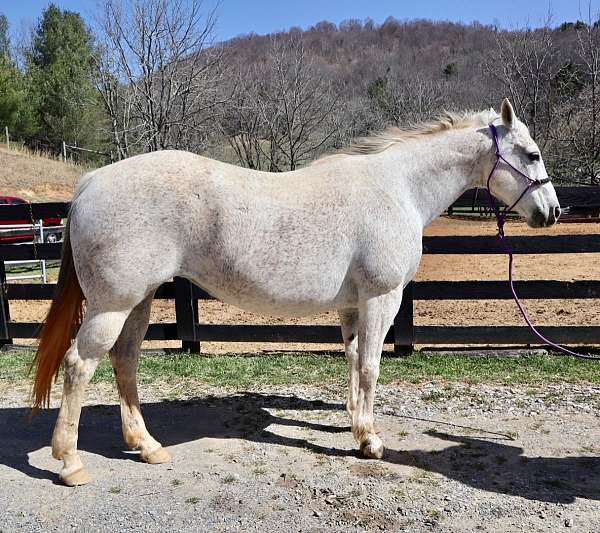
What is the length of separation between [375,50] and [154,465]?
263 ft

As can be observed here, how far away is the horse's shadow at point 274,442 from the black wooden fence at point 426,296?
4.15 feet

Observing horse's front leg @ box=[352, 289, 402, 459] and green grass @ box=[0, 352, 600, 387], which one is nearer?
horse's front leg @ box=[352, 289, 402, 459]

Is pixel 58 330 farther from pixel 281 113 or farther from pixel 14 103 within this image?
pixel 14 103

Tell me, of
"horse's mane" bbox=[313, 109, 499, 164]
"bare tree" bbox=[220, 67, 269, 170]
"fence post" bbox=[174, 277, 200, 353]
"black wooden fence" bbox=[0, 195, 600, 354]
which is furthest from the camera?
"bare tree" bbox=[220, 67, 269, 170]

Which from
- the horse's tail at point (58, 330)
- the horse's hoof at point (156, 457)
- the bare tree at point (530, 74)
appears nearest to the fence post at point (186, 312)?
the horse's tail at point (58, 330)

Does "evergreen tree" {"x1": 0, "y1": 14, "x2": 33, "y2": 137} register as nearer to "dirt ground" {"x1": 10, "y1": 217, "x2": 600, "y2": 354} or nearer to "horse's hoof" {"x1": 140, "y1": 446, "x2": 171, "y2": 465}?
"dirt ground" {"x1": 10, "y1": 217, "x2": 600, "y2": 354}

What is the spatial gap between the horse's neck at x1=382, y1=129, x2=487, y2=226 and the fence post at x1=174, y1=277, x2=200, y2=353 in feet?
10.2

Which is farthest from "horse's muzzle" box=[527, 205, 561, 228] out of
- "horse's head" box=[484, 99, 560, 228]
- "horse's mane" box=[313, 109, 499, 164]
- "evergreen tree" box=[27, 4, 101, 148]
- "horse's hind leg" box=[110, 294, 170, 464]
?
"evergreen tree" box=[27, 4, 101, 148]

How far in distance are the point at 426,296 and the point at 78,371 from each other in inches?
143

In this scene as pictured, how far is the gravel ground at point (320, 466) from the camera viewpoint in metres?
2.77

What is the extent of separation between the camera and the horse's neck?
3.56 metres

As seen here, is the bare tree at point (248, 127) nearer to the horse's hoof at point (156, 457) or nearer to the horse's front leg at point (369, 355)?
the horse's front leg at point (369, 355)

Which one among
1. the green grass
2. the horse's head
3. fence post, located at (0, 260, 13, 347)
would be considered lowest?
the green grass

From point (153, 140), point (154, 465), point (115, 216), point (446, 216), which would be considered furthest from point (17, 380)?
point (446, 216)
